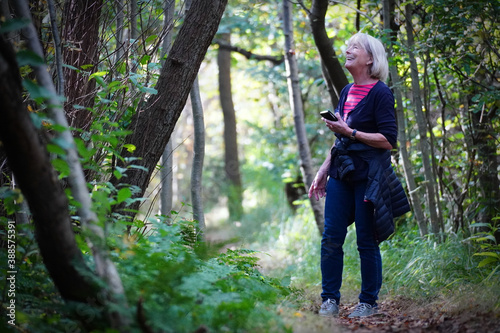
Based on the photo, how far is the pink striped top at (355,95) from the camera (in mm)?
3471

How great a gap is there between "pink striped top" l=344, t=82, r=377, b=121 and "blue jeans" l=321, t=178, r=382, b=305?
21.4 inches

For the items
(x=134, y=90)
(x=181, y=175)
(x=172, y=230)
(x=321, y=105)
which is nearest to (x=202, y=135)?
(x=134, y=90)

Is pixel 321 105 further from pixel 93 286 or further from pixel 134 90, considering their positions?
pixel 93 286

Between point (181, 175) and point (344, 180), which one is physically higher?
point (344, 180)

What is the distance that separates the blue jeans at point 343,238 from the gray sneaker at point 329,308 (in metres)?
0.05

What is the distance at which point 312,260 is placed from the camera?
19.7 ft

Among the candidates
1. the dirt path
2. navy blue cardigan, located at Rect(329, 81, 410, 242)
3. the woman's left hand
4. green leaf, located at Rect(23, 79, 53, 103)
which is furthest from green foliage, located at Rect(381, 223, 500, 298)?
green leaf, located at Rect(23, 79, 53, 103)

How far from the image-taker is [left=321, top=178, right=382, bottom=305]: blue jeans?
3.38m

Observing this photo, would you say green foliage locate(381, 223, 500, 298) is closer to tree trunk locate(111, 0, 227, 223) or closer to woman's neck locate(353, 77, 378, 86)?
woman's neck locate(353, 77, 378, 86)

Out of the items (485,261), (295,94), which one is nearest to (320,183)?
(485,261)

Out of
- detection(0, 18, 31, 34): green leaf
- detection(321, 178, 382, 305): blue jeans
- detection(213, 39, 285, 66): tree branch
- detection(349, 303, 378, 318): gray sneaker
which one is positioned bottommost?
detection(349, 303, 378, 318): gray sneaker

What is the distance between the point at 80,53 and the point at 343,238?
2.42m

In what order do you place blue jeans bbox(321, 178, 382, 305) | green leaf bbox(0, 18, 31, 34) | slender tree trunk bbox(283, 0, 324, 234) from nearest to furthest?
green leaf bbox(0, 18, 31, 34), blue jeans bbox(321, 178, 382, 305), slender tree trunk bbox(283, 0, 324, 234)

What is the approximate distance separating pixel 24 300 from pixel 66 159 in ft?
2.66
